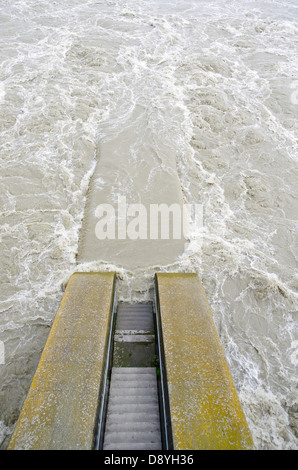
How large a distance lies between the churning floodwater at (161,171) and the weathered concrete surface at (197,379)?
97cm

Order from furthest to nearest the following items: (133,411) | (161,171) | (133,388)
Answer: (161,171) → (133,388) → (133,411)

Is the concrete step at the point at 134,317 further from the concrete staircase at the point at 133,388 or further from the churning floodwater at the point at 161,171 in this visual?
the churning floodwater at the point at 161,171

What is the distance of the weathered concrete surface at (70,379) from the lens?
10.1 feet

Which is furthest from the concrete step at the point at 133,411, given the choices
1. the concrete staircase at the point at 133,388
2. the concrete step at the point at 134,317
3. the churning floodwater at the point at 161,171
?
the churning floodwater at the point at 161,171

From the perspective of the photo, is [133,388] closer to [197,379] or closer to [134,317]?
[197,379]

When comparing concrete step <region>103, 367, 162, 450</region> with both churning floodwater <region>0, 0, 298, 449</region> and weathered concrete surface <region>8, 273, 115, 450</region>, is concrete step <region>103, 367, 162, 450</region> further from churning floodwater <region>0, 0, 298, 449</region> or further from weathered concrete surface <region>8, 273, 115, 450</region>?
churning floodwater <region>0, 0, 298, 449</region>

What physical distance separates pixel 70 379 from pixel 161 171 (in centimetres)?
607

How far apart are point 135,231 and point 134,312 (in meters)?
2.18

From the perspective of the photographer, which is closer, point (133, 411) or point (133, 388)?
point (133, 411)

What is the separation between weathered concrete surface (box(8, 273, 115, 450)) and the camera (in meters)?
3.07

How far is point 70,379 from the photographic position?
3568 mm

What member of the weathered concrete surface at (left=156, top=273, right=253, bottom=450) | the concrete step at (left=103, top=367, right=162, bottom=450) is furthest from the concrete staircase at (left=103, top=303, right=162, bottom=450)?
the weathered concrete surface at (left=156, top=273, right=253, bottom=450)

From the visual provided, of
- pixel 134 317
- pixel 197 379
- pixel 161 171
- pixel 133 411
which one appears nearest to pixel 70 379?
pixel 133 411

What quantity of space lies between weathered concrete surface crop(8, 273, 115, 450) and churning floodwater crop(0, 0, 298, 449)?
106 centimetres
